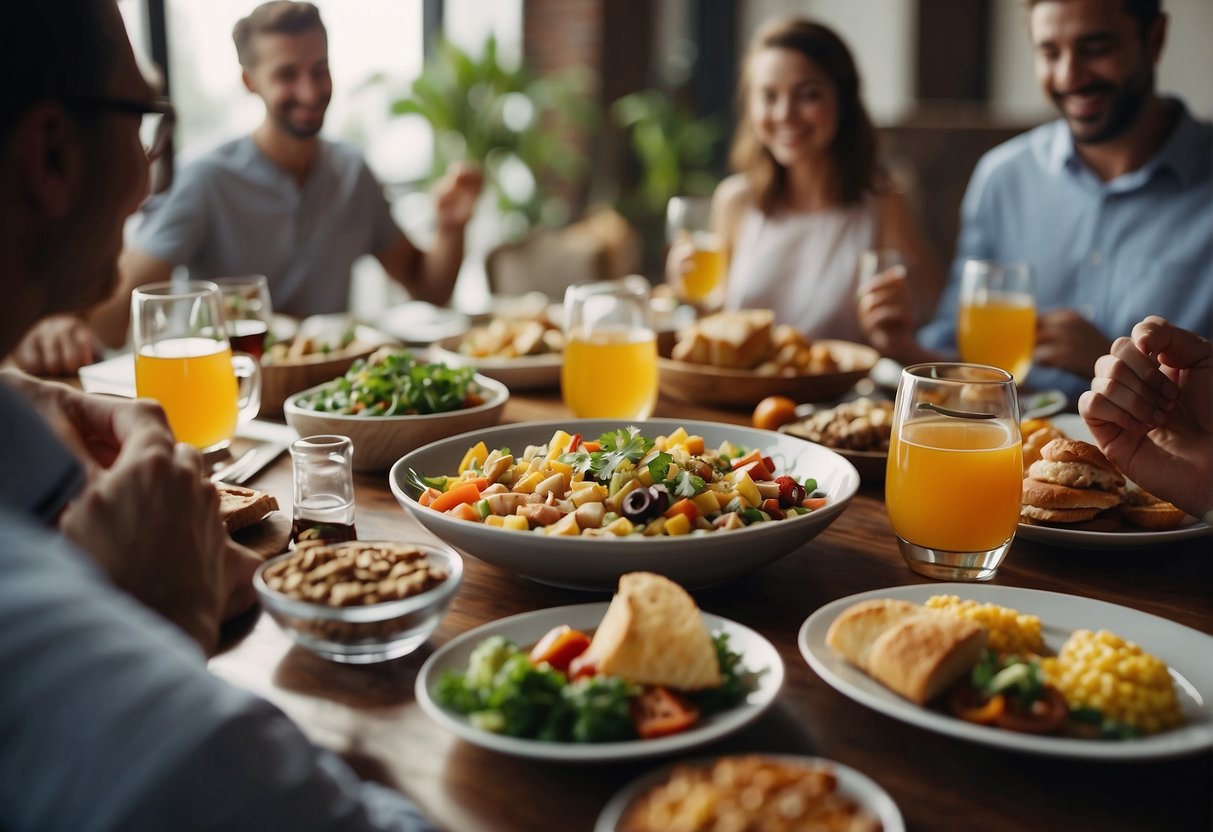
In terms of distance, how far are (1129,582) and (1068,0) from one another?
79.1 inches

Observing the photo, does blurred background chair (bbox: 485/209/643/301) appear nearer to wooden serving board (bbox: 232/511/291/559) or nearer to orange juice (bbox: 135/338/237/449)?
orange juice (bbox: 135/338/237/449)

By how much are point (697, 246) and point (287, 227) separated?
144 centimetres

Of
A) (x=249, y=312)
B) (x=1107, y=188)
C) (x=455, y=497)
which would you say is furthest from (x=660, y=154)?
(x=455, y=497)

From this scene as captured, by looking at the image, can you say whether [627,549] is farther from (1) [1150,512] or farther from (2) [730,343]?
(2) [730,343]

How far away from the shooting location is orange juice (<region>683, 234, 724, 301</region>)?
2668 millimetres

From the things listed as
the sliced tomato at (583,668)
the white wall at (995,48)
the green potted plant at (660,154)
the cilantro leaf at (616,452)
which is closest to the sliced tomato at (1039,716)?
the sliced tomato at (583,668)

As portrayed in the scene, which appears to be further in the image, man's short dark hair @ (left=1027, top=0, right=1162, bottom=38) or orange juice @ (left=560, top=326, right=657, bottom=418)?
man's short dark hair @ (left=1027, top=0, right=1162, bottom=38)

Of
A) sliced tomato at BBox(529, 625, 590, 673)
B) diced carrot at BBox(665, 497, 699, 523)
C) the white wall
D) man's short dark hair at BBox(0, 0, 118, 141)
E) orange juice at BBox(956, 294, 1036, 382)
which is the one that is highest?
the white wall

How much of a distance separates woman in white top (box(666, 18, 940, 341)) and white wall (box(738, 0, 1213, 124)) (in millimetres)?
2968

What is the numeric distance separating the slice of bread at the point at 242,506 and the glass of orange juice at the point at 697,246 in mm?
1424

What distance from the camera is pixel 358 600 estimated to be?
100 cm

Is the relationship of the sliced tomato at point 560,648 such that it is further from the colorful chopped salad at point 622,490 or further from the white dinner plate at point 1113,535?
the white dinner plate at point 1113,535

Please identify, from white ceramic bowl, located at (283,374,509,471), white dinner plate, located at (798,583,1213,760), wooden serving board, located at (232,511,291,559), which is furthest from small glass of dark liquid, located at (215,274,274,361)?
white dinner plate, located at (798,583,1213,760)

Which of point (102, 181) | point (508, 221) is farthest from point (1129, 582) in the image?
point (508, 221)
